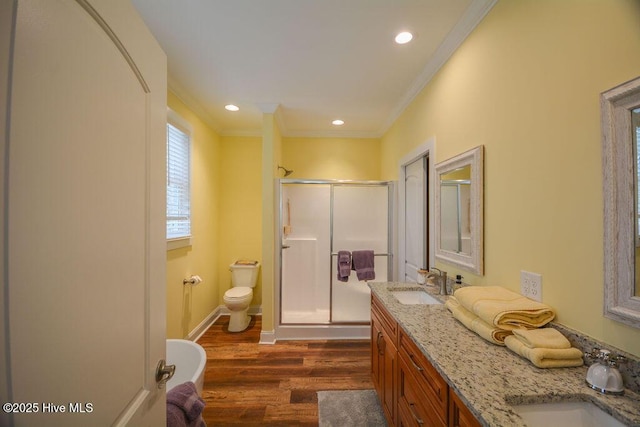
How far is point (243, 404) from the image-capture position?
1.88m

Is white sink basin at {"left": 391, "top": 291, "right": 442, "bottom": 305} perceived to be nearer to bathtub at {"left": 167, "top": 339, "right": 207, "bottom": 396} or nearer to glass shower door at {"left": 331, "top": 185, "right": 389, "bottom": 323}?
glass shower door at {"left": 331, "top": 185, "right": 389, "bottom": 323}

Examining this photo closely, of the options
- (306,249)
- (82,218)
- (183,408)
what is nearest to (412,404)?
(183,408)

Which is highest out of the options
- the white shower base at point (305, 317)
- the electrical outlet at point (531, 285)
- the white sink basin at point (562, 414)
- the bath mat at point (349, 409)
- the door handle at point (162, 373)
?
the electrical outlet at point (531, 285)

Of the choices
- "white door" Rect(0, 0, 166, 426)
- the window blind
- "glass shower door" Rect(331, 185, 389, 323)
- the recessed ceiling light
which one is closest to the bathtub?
"white door" Rect(0, 0, 166, 426)

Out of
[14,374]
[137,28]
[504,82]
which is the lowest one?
[14,374]

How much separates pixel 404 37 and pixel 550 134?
3.93 feet

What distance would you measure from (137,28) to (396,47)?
171cm

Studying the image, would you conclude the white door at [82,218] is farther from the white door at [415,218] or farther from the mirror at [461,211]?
the white door at [415,218]

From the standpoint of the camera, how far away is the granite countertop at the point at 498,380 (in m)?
0.69

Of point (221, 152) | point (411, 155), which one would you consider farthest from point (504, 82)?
point (221, 152)

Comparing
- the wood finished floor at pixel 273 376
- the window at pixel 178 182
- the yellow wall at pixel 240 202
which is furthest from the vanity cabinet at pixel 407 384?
the yellow wall at pixel 240 202

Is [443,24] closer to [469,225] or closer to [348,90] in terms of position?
[348,90]

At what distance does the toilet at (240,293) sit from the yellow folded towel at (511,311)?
254 centimetres

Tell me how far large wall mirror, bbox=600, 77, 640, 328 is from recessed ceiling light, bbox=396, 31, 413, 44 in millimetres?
1252
